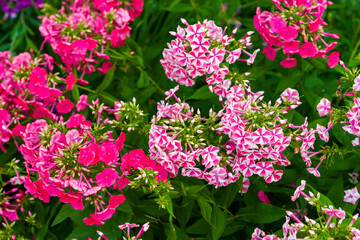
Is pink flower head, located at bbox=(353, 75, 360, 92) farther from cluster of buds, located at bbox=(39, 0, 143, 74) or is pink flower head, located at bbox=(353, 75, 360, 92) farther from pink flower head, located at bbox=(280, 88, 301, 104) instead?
cluster of buds, located at bbox=(39, 0, 143, 74)

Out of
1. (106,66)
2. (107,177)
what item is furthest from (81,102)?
(107,177)

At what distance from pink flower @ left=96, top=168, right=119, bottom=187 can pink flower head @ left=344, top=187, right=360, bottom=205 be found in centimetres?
70

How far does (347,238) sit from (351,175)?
512mm

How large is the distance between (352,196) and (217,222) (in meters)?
0.42

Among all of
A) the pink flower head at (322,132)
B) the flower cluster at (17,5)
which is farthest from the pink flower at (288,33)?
the flower cluster at (17,5)

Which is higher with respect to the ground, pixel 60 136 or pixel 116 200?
pixel 60 136

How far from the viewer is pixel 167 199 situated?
1.40 meters

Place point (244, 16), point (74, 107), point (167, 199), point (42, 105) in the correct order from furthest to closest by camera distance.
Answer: point (244, 16)
point (74, 107)
point (42, 105)
point (167, 199)

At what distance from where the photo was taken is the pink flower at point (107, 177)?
1.44 metres

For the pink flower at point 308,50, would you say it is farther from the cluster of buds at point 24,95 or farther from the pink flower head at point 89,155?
the cluster of buds at point 24,95

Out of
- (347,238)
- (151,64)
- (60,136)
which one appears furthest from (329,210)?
(151,64)

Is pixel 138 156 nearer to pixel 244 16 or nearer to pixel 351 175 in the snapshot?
pixel 351 175

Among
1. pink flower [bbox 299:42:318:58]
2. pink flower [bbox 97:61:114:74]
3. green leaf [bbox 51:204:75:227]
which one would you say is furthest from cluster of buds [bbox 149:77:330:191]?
pink flower [bbox 97:61:114:74]

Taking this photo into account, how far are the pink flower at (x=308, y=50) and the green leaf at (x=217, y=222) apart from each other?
1.97ft
